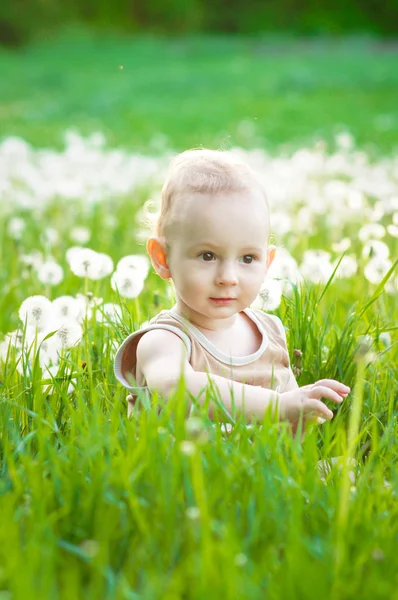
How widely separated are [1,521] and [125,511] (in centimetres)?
20

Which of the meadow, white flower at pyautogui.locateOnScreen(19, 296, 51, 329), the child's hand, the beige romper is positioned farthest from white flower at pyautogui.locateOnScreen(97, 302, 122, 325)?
the child's hand

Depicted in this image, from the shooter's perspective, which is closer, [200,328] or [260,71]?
[200,328]

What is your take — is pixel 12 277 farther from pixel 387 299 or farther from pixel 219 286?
pixel 219 286

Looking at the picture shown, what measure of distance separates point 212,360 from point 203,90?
50.1 feet

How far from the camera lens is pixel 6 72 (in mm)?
20078

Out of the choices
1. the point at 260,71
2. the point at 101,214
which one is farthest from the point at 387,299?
the point at 260,71

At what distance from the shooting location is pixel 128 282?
8.55ft

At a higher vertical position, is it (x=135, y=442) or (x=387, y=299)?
(x=387, y=299)

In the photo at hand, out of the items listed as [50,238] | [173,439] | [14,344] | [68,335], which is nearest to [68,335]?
[68,335]

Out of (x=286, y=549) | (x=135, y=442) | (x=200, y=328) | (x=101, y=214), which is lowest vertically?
(x=286, y=549)

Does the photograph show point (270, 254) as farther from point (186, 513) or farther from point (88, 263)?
point (186, 513)

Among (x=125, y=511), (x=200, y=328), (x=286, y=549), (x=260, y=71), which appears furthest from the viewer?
(x=260, y=71)

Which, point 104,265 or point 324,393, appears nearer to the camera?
point 324,393

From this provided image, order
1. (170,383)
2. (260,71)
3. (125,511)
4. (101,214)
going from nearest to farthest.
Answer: (125,511)
(170,383)
(101,214)
(260,71)
